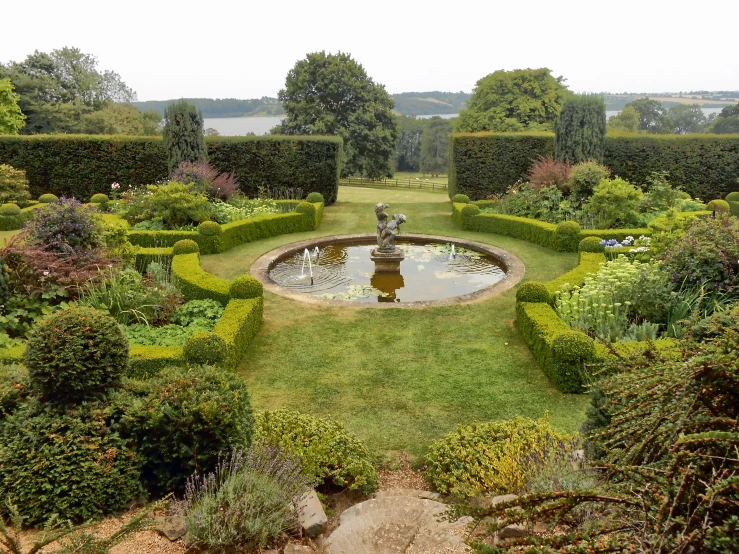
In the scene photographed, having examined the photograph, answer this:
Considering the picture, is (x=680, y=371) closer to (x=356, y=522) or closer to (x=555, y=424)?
(x=356, y=522)

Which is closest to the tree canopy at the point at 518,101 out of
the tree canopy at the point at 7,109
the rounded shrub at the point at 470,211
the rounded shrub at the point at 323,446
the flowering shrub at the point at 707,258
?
the rounded shrub at the point at 470,211

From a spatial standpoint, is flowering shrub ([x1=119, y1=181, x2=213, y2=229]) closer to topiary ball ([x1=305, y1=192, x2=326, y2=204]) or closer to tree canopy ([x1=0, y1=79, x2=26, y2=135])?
topiary ball ([x1=305, y1=192, x2=326, y2=204])

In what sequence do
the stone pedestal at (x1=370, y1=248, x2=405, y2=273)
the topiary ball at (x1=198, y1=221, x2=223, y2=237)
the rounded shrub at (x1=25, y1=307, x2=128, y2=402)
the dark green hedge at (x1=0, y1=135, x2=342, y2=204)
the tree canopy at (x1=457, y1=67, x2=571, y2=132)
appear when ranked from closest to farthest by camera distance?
the rounded shrub at (x1=25, y1=307, x2=128, y2=402) → the stone pedestal at (x1=370, y1=248, x2=405, y2=273) → the topiary ball at (x1=198, y1=221, x2=223, y2=237) → the dark green hedge at (x1=0, y1=135, x2=342, y2=204) → the tree canopy at (x1=457, y1=67, x2=571, y2=132)

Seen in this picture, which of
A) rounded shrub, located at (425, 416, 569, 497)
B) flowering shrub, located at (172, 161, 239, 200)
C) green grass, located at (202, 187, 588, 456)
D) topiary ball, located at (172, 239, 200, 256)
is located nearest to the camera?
rounded shrub, located at (425, 416, 569, 497)

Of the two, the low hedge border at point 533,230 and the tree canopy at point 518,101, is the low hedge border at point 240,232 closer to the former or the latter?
the low hedge border at point 533,230

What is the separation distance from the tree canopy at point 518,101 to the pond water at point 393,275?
72.6 ft

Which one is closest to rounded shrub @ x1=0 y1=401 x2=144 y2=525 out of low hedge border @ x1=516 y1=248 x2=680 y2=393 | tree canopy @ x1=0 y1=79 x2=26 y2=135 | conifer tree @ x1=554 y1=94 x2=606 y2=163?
low hedge border @ x1=516 y1=248 x2=680 y2=393

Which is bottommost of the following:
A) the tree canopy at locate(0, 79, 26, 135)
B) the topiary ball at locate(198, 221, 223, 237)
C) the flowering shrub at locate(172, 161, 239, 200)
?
the topiary ball at locate(198, 221, 223, 237)

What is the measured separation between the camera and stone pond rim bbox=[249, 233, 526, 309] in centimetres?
1126

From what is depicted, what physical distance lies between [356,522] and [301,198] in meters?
18.8

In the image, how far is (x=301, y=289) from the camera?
12.6 m

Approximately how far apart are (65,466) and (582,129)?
20106 mm

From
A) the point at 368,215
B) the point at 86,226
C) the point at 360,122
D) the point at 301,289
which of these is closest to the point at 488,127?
the point at 360,122

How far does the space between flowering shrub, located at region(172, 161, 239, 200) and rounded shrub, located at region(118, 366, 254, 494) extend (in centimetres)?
1399
